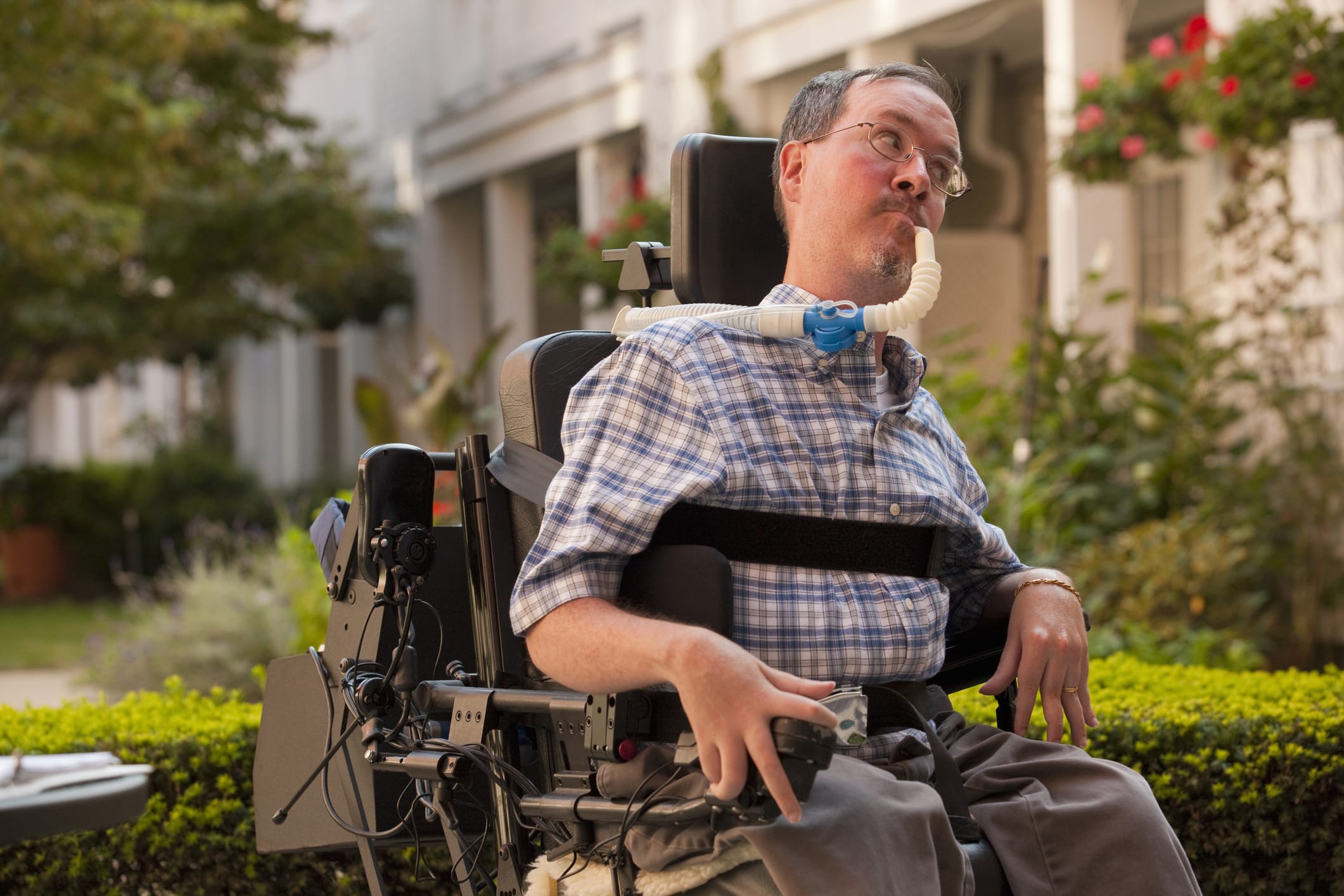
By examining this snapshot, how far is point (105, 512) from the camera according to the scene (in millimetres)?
14906

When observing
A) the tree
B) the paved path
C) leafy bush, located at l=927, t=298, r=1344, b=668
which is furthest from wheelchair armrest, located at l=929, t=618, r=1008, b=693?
the tree

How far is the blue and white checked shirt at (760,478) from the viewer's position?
6.30 feet

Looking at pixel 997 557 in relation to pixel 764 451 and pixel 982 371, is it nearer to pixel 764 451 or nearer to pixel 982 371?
pixel 764 451

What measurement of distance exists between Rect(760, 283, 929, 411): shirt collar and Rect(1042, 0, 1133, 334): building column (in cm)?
502

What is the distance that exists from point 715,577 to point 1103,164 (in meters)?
5.04

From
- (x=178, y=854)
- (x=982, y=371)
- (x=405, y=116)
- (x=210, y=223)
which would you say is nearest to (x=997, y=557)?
(x=178, y=854)

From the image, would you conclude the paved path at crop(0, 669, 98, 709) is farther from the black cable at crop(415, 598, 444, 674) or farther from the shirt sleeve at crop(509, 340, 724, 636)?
the shirt sleeve at crop(509, 340, 724, 636)

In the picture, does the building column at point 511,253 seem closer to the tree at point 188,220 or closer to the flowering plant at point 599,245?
the tree at point 188,220

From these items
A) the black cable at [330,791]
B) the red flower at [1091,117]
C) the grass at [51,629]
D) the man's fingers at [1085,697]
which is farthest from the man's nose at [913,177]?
the grass at [51,629]

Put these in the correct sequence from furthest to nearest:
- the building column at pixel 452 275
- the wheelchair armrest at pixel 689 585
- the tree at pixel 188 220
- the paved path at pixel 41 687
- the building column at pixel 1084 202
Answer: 1. the building column at pixel 452 275
2. the tree at pixel 188 220
3. the paved path at pixel 41 687
4. the building column at pixel 1084 202
5. the wheelchair armrest at pixel 689 585

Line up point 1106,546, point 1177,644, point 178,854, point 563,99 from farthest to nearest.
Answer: point 563,99, point 1106,546, point 1177,644, point 178,854

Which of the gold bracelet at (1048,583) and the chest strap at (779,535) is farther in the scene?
the gold bracelet at (1048,583)

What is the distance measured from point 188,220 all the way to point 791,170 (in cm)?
1137

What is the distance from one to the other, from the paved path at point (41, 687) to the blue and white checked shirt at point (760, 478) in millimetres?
6170
